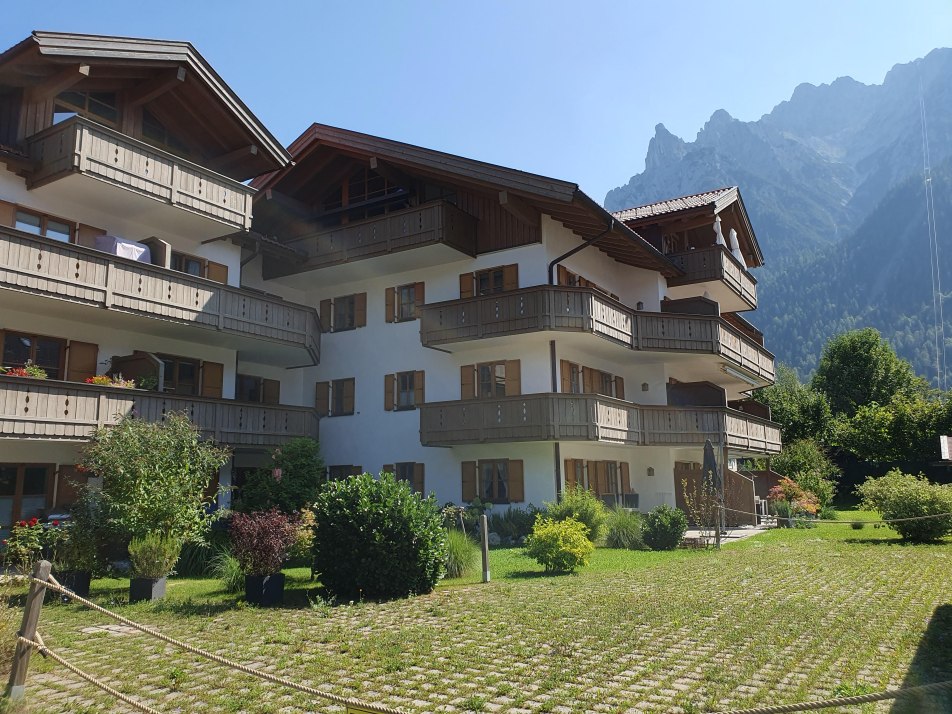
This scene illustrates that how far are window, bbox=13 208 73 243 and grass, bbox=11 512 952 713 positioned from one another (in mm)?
9584

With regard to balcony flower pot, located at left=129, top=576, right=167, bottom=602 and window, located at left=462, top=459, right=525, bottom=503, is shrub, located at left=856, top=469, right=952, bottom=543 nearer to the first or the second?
window, located at left=462, top=459, right=525, bottom=503

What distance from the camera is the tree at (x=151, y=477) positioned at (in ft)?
48.5

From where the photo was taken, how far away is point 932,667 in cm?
807

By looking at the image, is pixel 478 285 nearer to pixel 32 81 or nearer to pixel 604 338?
pixel 604 338

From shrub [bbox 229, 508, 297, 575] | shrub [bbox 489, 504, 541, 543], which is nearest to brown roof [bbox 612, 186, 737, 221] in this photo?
shrub [bbox 489, 504, 541, 543]

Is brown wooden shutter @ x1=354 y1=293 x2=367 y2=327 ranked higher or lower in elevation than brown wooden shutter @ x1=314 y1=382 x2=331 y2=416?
higher

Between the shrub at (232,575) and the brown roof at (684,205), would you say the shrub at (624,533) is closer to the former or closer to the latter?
the shrub at (232,575)

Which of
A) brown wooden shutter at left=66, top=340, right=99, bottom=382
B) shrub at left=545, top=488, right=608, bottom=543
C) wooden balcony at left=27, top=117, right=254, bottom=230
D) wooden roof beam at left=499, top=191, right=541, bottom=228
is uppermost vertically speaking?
wooden roof beam at left=499, top=191, right=541, bottom=228

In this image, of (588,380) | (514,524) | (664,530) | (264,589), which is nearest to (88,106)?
(264,589)

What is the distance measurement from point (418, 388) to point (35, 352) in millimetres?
12457

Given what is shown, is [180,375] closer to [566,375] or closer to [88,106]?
[88,106]

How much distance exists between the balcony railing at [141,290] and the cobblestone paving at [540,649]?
343 inches

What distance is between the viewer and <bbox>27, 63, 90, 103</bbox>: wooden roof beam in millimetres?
19641

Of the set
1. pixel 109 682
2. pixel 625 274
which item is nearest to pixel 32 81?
pixel 109 682
